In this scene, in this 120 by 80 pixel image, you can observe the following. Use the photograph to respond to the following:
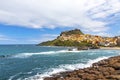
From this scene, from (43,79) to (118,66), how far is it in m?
14.5

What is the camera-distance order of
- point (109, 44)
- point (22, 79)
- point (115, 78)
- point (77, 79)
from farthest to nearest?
point (109, 44) → point (22, 79) → point (77, 79) → point (115, 78)

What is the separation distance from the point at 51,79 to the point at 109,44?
166 m

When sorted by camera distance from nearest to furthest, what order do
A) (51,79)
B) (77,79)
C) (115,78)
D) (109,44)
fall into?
(115,78) < (77,79) < (51,79) < (109,44)

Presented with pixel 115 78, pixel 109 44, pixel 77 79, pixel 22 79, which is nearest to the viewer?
pixel 115 78

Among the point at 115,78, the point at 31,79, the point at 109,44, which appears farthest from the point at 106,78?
the point at 109,44

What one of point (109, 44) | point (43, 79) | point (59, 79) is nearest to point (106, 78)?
point (59, 79)

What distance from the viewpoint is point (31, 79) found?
42.0 metres

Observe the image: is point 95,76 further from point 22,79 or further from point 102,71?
point 22,79

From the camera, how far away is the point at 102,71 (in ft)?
135

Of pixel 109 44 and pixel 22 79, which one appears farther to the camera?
pixel 109 44

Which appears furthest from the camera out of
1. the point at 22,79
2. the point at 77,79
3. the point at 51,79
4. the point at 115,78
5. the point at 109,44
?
the point at 109,44

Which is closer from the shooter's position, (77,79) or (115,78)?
(115,78)

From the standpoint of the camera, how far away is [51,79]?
3953cm

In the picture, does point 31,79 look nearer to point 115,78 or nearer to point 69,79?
point 69,79
